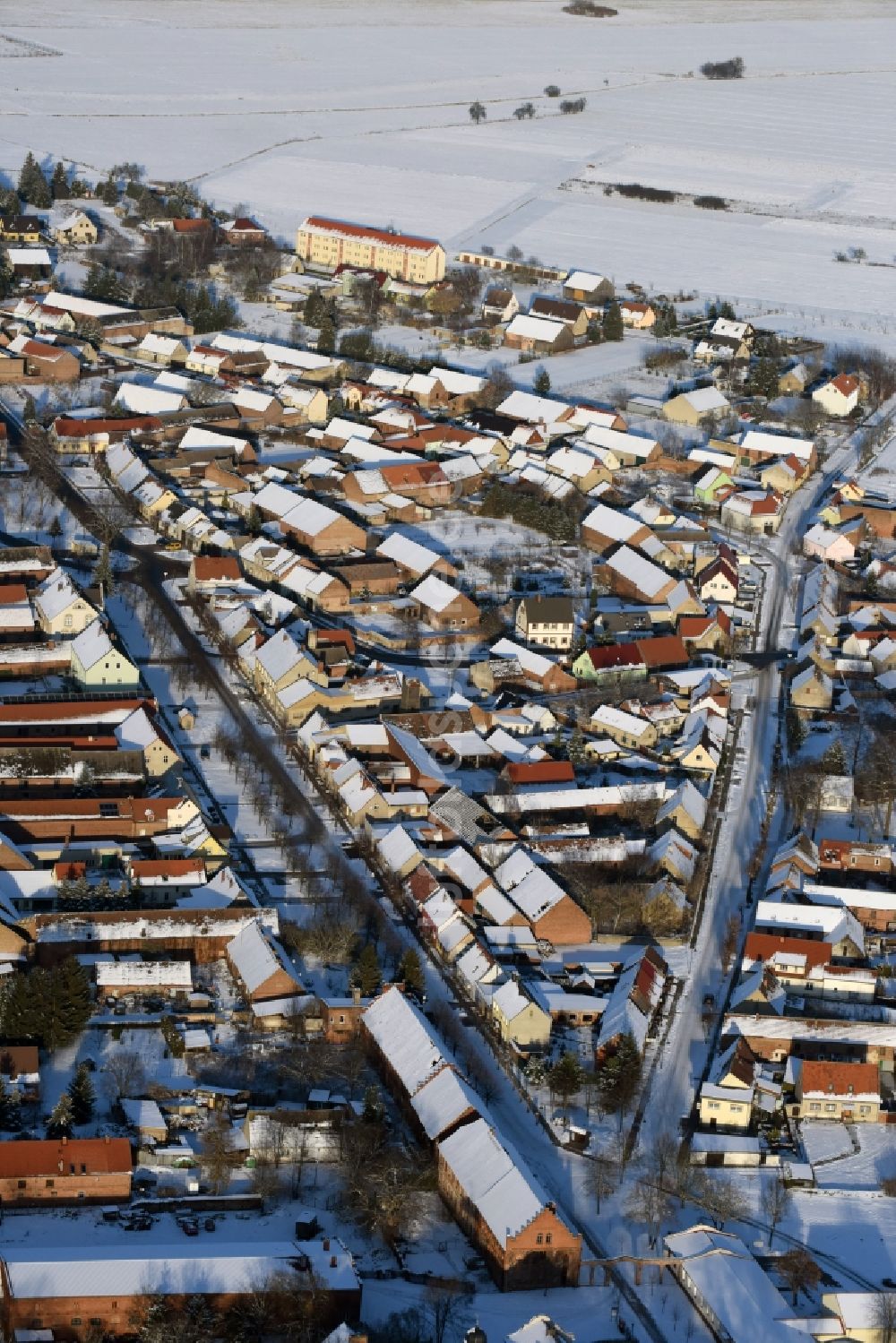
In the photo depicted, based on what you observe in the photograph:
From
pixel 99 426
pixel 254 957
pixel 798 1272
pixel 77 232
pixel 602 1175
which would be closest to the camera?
pixel 798 1272

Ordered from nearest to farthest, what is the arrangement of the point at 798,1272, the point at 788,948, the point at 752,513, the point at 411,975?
the point at 798,1272 < the point at 411,975 < the point at 788,948 < the point at 752,513

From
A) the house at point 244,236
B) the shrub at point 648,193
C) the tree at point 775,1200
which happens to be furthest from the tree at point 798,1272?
the shrub at point 648,193

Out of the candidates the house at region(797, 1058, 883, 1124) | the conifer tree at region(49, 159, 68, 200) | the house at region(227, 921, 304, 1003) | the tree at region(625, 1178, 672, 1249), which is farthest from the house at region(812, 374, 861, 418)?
the tree at region(625, 1178, 672, 1249)

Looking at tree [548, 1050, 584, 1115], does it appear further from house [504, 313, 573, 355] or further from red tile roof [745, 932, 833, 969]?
house [504, 313, 573, 355]

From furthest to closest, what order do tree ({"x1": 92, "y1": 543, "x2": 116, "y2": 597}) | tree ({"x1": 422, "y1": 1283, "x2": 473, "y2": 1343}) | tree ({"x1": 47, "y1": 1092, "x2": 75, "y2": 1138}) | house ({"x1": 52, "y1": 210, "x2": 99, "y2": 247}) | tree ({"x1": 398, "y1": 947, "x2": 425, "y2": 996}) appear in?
house ({"x1": 52, "y1": 210, "x2": 99, "y2": 247}) < tree ({"x1": 92, "y1": 543, "x2": 116, "y2": 597}) < tree ({"x1": 398, "y1": 947, "x2": 425, "y2": 996}) < tree ({"x1": 47, "y1": 1092, "x2": 75, "y2": 1138}) < tree ({"x1": 422, "y1": 1283, "x2": 473, "y2": 1343})

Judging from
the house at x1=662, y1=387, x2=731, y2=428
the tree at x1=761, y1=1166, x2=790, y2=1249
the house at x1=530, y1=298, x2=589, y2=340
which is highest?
the house at x1=530, y1=298, x2=589, y2=340

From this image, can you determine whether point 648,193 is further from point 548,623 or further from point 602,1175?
point 602,1175

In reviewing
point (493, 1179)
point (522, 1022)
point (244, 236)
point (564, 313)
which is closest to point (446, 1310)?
point (493, 1179)
